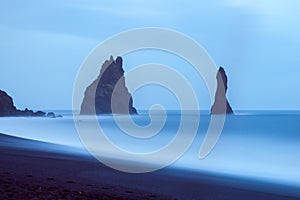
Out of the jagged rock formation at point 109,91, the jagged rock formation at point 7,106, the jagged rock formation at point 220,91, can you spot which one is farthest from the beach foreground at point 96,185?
the jagged rock formation at point 109,91

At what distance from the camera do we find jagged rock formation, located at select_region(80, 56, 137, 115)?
322 feet

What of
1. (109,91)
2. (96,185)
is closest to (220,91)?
(109,91)

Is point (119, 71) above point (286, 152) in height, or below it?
above

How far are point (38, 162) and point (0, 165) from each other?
1.55 meters

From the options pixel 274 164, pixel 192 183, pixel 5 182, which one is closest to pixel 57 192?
pixel 5 182

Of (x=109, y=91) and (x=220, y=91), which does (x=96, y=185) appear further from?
(x=109, y=91)

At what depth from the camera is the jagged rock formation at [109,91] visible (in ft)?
322

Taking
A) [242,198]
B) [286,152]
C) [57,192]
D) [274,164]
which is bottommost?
[57,192]

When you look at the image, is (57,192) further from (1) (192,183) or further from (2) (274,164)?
(2) (274,164)

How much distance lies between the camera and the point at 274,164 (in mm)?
18891

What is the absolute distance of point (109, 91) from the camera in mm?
100750

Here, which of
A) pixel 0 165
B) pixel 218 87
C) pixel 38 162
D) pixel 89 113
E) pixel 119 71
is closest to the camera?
pixel 0 165

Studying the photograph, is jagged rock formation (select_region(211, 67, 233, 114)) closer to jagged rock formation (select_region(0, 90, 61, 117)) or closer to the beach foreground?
jagged rock formation (select_region(0, 90, 61, 117))

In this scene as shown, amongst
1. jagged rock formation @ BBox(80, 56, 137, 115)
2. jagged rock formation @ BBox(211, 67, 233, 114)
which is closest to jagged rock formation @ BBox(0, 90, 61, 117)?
jagged rock formation @ BBox(80, 56, 137, 115)
